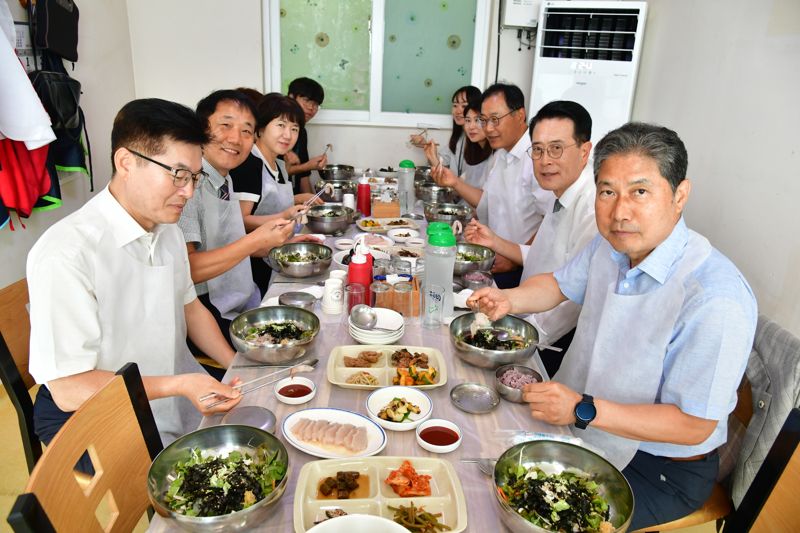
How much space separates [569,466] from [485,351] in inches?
17.2

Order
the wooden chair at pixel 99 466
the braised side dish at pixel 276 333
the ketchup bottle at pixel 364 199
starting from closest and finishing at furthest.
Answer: the wooden chair at pixel 99 466 < the braised side dish at pixel 276 333 < the ketchup bottle at pixel 364 199

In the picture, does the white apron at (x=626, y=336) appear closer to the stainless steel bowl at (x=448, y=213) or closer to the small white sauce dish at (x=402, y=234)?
the small white sauce dish at (x=402, y=234)

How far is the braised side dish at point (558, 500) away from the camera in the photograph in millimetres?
1063

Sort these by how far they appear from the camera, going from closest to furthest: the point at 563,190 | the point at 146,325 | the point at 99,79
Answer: the point at 146,325 < the point at 563,190 < the point at 99,79

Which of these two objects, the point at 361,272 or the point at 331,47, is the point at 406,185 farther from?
the point at 361,272

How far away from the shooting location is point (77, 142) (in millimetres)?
3596

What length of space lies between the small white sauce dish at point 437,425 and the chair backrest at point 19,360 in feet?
3.97

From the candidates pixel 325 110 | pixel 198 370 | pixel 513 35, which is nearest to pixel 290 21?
pixel 325 110

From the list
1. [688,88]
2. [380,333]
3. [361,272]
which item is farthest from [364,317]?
[688,88]

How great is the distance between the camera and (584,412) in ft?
4.42

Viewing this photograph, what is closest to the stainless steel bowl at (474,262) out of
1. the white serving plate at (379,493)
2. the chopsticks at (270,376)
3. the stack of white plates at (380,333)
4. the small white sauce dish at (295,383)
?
the stack of white plates at (380,333)

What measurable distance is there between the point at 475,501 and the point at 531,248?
1.84 metres

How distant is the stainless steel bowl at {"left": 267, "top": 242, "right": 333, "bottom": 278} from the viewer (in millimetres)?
2302

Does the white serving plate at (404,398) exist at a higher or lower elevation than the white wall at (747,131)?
lower
